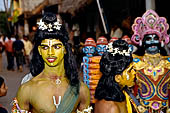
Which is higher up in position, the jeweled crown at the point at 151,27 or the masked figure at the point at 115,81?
the jeweled crown at the point at 151,27

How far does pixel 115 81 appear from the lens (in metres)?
3.00

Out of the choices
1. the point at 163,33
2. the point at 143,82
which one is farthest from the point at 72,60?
the point at 163,33

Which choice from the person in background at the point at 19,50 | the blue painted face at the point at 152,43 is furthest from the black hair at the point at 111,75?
the person in background at the point at 19,50

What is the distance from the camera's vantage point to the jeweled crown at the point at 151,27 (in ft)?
13.0

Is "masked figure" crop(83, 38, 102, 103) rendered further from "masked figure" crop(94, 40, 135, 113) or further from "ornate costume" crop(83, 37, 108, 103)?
"masked figure" crop(94, 40, 135, 113)

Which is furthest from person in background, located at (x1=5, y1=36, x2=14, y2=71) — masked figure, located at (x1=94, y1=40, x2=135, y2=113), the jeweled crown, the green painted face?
the green painted face

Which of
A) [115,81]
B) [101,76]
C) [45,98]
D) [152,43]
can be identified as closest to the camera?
[45,98]

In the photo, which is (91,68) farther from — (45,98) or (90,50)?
(45,98)

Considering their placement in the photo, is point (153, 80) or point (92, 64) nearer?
point (153, 80)

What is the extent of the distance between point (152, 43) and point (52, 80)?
184 cm

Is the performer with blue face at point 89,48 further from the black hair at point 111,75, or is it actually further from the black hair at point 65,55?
the black hair at point 65,55

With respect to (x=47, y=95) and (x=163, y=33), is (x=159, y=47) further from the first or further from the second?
(x=47, y=95)

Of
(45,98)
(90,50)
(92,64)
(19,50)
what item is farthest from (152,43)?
(19,50)

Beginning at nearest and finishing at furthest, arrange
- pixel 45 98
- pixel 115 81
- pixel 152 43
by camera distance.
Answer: pixel 45 98
pixel 115 81
pixel 152 43
